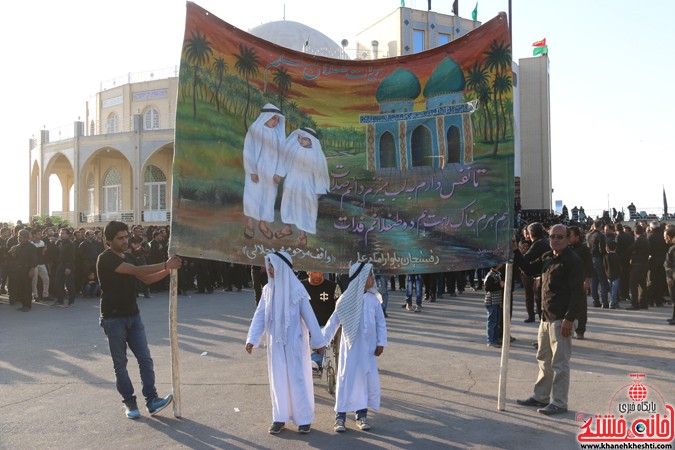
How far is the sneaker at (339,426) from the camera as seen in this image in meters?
5.55

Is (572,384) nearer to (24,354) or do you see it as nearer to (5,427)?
(5,427)

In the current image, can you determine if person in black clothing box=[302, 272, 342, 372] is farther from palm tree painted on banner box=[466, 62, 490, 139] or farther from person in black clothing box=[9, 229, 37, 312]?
person in black clothing box=[9, 229, 37, 312]

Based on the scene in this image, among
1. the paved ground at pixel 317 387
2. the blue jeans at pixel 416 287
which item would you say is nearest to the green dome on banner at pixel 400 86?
the paved ground at pixel 317 387

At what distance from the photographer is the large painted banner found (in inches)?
251

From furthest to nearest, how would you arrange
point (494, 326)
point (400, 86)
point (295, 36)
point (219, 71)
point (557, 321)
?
1. point (295, 36)
2. point (494, 326)
3. point (400, 86)
4. point (219, 71)
5. point (557, 321)

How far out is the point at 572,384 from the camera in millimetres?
6984

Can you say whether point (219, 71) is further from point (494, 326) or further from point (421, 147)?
point (494, 326)

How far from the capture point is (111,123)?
45.6 metres

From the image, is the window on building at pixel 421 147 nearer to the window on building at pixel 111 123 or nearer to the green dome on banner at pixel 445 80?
the green dome on banner at pixel 445 80

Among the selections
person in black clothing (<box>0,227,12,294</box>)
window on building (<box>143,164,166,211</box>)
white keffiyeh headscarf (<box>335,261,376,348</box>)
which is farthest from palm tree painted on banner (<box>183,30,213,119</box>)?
window on building (<box>143,164,166,211</box>)

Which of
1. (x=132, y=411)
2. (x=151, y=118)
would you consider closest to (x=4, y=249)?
(x=132, y=411)

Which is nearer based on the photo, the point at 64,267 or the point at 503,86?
the point at 503,86

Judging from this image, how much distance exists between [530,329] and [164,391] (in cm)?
678

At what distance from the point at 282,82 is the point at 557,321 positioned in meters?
3.77
